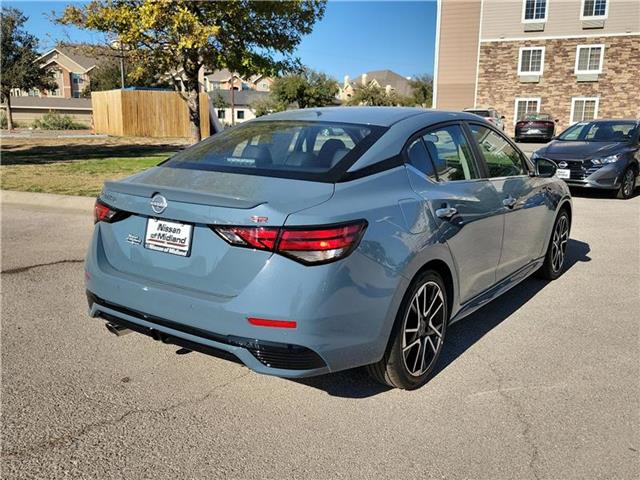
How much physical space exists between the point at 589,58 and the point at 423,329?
40566mm

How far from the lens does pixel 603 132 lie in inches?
463

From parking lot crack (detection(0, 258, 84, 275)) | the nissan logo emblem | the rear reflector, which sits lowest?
parking lot crack (detection(0, 258, 84, 275))

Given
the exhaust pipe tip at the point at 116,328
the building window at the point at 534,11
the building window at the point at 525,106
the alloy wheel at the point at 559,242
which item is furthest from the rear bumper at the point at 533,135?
the exhaust pipe tip at the point at 116,328

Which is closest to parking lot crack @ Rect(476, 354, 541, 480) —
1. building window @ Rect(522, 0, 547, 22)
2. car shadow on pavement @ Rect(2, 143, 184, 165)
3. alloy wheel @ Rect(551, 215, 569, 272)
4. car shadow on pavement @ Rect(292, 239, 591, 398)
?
car shadow on pavement @ Rect(292, 239, 591, 398)

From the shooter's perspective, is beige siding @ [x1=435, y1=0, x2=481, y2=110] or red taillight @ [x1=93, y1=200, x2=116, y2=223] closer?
red taillight @ [x1=93, y1=200, x2=116, y2=223]

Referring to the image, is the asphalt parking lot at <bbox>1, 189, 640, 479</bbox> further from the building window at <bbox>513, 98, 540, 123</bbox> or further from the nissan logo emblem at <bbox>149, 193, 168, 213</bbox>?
the building window at <bbox>513, 98, 540, 123</bbox>

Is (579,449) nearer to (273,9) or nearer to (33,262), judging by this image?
(33,262)

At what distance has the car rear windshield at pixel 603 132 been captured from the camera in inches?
451

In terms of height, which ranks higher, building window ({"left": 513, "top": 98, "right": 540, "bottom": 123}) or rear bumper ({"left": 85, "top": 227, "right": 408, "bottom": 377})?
building window ({"left": 513, "top": 98, "right": 540, "bottom": 123})

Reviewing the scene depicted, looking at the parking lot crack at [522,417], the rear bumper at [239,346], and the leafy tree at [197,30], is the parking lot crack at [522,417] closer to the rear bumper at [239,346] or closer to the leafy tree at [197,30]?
the rear bumper at [239,346]

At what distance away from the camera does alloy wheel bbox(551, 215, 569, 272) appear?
5.55 meters

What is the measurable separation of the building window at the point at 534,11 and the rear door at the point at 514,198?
3879 cm

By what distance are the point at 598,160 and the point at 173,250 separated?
32.5 feet

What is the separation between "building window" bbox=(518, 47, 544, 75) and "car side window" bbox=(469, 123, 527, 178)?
38.4m
